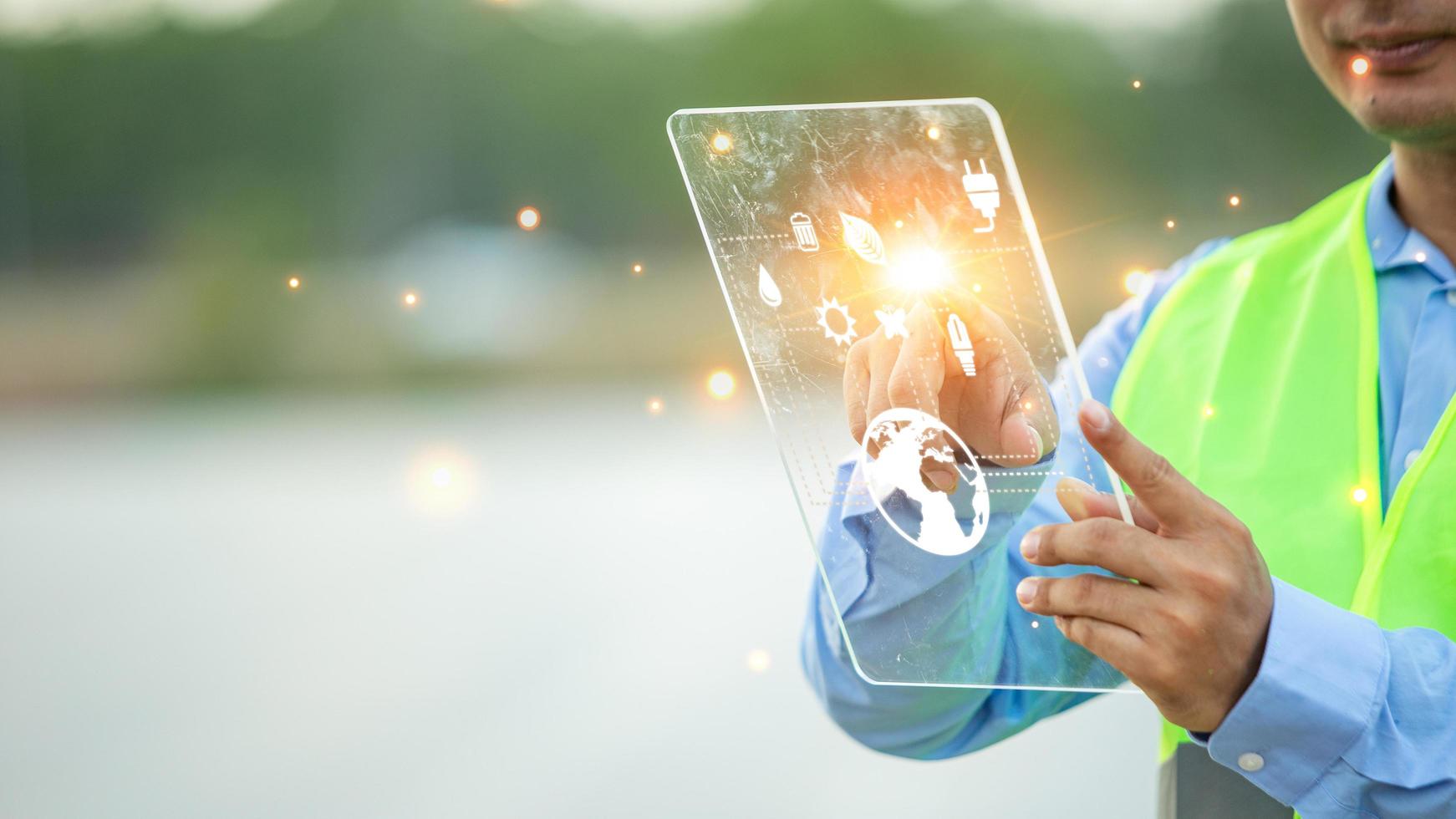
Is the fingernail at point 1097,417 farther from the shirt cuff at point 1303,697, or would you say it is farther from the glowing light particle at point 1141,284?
the glowing light particle at point 1141,284

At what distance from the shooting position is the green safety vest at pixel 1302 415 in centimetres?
53

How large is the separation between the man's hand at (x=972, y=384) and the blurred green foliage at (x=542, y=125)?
394 cm

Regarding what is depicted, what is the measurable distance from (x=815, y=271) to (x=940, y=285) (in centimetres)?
6

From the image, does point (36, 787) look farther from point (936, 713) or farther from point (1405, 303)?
point (1405, 303)

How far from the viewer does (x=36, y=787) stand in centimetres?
182

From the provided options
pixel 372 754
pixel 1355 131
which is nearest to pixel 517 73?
pixel 1355 131

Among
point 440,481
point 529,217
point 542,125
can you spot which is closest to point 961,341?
point 440,481

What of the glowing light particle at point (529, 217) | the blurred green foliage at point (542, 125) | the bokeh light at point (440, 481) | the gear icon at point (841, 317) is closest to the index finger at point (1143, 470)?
the gear icon at point (841, 317)

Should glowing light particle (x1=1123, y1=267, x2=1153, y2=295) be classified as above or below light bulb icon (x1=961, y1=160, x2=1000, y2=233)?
below

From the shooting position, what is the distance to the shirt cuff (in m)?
0.43

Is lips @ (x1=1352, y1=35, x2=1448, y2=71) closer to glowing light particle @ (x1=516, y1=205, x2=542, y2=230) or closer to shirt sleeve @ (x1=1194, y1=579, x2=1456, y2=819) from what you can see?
shirt sleeve @ (x1=1194, y1=579, x2=1456, y2=819)

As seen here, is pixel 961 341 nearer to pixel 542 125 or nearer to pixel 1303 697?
pixel 1303 697

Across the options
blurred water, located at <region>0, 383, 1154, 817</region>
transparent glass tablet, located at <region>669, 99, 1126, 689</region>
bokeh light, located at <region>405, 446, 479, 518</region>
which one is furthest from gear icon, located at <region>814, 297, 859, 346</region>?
bokeh light, located at <region>405, 446, 479, 518</region>

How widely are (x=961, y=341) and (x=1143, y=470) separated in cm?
8
